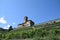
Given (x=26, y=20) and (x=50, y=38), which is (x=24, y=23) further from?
(x=50, y=38)

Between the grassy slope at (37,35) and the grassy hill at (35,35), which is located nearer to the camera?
the grassy slope at (37,35)

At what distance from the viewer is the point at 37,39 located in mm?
18625

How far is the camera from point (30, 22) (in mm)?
81625

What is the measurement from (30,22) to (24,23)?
17.3 ft

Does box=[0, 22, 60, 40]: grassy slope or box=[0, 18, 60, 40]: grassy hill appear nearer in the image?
box=[0, 22, 60, 40]: grassy slope

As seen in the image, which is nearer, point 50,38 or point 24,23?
point 50,38

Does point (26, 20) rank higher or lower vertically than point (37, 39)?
higher

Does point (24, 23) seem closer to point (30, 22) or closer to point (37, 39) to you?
point (30, 22)

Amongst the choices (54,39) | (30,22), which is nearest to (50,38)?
(54,39)

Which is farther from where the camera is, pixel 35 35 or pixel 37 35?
pixel 35 35

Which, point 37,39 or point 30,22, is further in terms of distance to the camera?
point 30,22

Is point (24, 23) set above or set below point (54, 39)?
above

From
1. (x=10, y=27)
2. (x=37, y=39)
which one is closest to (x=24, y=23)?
(x=10, y=27)

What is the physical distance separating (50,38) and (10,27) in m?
64.2
